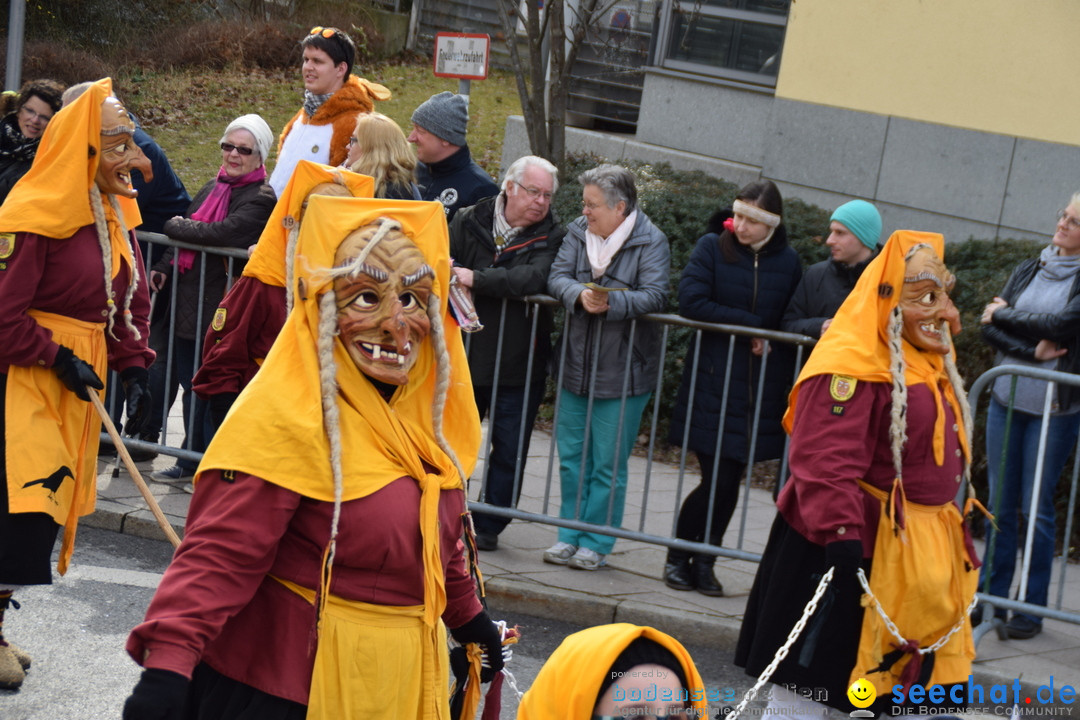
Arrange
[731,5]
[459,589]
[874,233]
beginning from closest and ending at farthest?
1. [459,589]
2. [874,233]
3. [731,5]

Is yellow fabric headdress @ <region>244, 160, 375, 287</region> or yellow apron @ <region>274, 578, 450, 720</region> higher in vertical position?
yellow fabric headdress @ <region>244, 160, 375, 287</region>

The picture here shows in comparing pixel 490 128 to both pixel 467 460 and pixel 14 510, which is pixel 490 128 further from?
pixel 467 460

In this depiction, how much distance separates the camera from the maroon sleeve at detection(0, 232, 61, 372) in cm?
434

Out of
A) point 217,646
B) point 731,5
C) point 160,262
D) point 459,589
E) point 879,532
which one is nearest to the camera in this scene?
A: point 217,646

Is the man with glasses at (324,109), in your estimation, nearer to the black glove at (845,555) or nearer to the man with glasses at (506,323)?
the man with glasses at (506,323)

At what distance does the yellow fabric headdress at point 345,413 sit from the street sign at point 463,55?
5924 mm

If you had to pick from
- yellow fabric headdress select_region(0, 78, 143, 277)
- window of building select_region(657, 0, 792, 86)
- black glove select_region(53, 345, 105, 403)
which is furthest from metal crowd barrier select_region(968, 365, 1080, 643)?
window of building select_region(657, 0, 792, 86)

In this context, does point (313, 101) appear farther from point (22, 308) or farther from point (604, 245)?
point (22, 308)

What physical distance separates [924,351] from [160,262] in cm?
455

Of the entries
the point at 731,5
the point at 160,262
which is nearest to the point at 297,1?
the point at 731,5

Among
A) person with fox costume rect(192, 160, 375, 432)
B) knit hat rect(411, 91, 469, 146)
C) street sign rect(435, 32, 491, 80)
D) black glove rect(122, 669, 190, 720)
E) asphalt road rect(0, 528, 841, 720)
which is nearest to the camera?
black glove rect(122, 669, 190, 720)

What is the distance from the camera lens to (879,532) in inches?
164

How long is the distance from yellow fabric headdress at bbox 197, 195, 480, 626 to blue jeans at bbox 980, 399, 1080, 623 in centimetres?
375

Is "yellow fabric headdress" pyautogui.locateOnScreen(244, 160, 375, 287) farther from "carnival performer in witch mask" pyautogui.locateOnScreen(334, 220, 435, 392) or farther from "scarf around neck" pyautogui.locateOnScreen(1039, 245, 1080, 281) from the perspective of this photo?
"scarf around neck" pyautogui.locateOnScreen(1039, 245, 1080, 281)
